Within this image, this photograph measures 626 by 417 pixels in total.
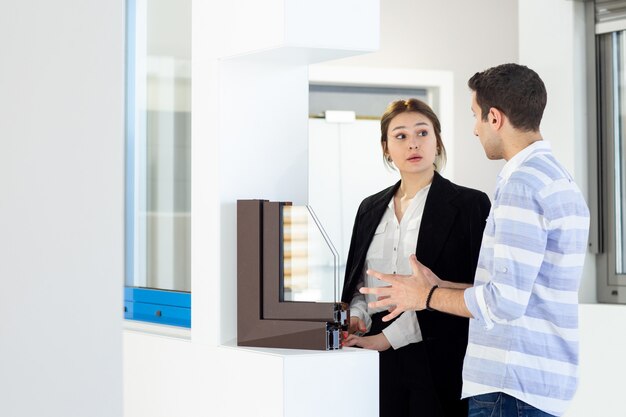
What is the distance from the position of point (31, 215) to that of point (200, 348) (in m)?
1.45

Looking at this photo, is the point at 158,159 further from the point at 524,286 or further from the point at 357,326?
the point at 524,286

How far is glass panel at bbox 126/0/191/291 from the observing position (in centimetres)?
310

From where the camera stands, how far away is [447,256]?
8.65ft

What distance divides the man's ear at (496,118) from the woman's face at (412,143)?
443 millimetres

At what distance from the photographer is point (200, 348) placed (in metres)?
2.44

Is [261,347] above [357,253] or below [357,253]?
below

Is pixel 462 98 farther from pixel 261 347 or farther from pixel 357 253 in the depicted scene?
pixel 261 347

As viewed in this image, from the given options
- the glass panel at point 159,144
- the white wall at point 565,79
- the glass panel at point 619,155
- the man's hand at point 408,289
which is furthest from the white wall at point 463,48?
the man's hand at point 408,289

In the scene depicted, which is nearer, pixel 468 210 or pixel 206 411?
pixel 206 411

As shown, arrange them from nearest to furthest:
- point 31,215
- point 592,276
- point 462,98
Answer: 1. point 31,215
2. point 592,276
3. point 462,98

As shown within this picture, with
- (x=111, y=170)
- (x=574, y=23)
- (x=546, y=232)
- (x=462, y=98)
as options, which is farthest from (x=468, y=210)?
(x=462, y=98)

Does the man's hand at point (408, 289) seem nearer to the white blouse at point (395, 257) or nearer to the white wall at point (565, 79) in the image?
the white blouse at point (395, 257)

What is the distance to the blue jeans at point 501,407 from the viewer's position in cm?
215

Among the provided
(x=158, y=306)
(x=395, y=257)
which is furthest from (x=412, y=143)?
(x=158, y=306)
